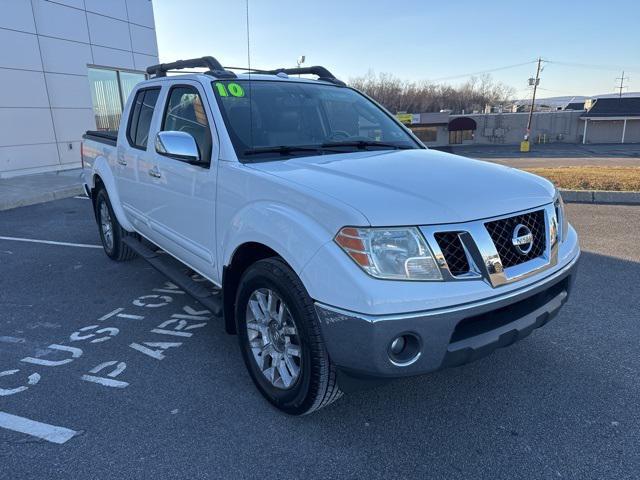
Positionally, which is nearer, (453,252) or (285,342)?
(453,252)

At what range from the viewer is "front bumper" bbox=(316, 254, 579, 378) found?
2123mm

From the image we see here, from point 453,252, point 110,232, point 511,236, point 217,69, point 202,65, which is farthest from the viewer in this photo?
point 110,232

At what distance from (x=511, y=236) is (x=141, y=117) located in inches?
140

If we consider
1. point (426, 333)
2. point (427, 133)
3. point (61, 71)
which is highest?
point (61, 71)

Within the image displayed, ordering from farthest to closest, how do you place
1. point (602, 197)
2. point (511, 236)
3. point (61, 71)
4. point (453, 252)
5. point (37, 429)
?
point (61, 71), point (602, 197), point (37, 429), point (511, 236), point (453, 252)

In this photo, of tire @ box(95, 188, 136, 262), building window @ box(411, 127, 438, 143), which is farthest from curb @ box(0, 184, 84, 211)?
building window @ box(411, 127, 438, 143)

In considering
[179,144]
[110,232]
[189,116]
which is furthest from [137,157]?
[110,232]

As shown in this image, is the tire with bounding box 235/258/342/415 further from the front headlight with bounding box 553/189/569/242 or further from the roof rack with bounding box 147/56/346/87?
the roof rack with bounding box 147/56/346/87

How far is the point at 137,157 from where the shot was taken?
4.34 m

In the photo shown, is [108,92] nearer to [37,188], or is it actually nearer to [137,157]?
[37,188]

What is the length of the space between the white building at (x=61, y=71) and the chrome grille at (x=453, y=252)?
14.5 metres

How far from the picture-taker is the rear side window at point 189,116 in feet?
10.9

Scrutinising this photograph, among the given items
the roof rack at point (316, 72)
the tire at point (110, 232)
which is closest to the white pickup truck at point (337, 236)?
the roof rack at point (316, 72)

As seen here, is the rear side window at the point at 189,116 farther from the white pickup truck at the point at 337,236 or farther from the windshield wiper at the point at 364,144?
the windshield wiper at the point at 364,144
